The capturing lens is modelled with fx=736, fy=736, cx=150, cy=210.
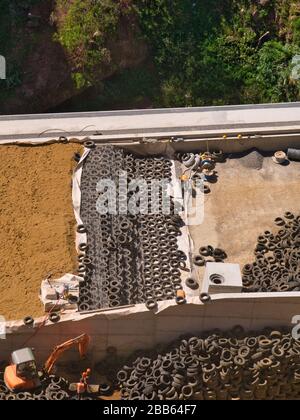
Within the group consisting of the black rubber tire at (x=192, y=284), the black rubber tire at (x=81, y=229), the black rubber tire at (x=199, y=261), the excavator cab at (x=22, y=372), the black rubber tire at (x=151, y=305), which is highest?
the black rubber tire at (x=81, y=229)

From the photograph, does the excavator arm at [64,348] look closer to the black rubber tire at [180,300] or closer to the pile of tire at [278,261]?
the black rubber tire at [180,300]

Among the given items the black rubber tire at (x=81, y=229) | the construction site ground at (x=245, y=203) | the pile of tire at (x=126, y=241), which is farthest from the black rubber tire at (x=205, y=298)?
the black rubber tire at (x=81, y=229)

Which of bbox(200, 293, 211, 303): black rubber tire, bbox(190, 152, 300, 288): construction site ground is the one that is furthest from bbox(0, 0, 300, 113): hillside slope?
bbox(200, 293, 211, 303): black rubber tire

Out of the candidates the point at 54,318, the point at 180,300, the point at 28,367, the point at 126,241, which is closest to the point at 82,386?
the point at 28,367

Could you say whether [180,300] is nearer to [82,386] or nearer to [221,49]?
[82,386]

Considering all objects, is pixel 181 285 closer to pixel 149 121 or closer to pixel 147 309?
pixel 147 309
